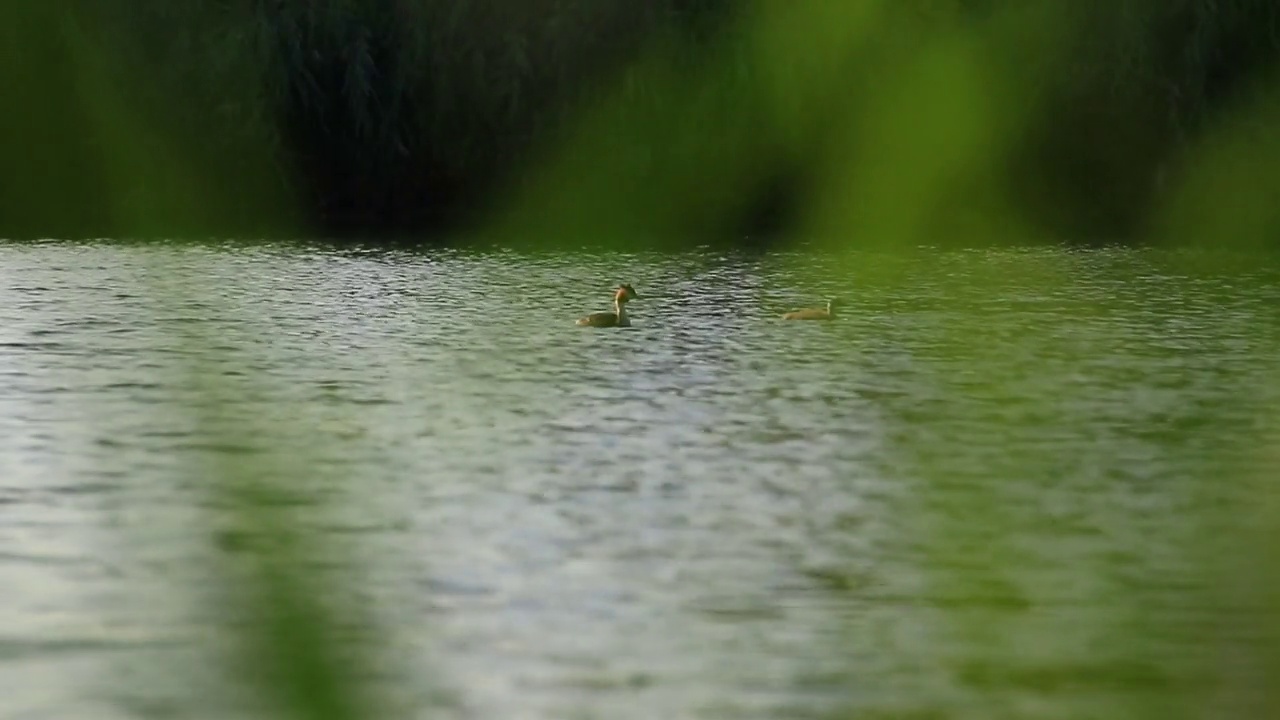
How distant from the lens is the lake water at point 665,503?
21.7 ft

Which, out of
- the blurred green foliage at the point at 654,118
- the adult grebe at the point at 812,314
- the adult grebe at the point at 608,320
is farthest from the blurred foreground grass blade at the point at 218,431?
the adult grebe at the point at 812,314

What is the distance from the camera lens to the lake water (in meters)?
6.62

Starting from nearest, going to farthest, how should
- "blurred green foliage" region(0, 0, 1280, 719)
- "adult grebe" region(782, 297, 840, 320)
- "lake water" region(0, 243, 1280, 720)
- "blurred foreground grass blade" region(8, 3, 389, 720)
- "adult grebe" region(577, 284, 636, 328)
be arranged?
"lake water" region(0, 243, 1280, 720) < "blurred foreground grass blade" region(8, 3, 389, 720) < "adult grebe" region(577, 284, 636, 328) < "adult grebe" region(782, 297, 840, 320) < "blurred green foliage" region(0, 0, 1280, 719)

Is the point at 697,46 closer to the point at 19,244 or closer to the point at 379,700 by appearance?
the point at 19,244

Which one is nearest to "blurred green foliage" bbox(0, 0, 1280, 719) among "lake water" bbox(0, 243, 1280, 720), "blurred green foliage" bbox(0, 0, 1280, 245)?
"blurred green foliage" bbox(0, 0, 1280, 245)

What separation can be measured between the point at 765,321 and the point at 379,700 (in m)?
11.8

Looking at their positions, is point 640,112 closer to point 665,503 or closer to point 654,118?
point 654,118

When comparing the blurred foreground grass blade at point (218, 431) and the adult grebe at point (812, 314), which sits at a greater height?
the blurred foreground grass blade at point (218, 431)

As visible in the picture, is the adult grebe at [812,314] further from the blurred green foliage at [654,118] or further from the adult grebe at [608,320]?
the blurred green foliage at [654,118]

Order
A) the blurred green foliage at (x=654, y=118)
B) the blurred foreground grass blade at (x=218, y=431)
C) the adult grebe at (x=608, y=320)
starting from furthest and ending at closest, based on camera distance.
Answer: the blurred green foliage at (x=654, y=118), the adult grebe at (x=608, y=320), the blurred foreground grass blade at (x=218, y=431)

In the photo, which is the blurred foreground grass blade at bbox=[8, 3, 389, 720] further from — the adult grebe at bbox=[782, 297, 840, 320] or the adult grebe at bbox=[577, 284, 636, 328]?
the adult grebe at bbox=[782, 297, 840, 320]

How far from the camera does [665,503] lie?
934 cm

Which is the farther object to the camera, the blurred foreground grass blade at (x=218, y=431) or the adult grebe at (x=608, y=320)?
the adult grebe at (x=608, y=320)

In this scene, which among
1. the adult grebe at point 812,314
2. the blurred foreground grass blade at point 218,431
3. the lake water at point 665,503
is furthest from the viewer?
the adult grebe at point 812,314
